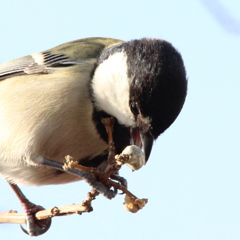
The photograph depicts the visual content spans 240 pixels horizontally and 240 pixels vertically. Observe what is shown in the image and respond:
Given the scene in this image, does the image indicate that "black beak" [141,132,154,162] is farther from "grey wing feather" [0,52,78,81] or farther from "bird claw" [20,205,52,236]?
"bird claw" [20,205,52,236]

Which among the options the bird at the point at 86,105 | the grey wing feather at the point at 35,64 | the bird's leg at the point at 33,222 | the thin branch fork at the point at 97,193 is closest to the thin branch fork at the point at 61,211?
the thin branch fork at the point at 97,193

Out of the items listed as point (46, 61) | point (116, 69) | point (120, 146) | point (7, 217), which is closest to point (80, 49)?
point (46, 61)

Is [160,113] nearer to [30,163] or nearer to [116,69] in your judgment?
[116,69]

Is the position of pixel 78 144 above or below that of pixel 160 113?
below

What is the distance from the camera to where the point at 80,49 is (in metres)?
4.25

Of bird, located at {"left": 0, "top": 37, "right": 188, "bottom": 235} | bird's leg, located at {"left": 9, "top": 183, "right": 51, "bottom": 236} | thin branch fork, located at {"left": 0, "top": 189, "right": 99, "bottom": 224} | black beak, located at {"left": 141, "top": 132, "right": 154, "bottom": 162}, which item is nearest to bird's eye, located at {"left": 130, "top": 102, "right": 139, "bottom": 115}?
bird, located at {"left": 0, "top": 37, "right": 188, "bottom": 235}

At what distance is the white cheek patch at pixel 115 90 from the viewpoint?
3.65 m

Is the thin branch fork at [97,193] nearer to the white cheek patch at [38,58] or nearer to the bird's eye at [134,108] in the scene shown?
the bird's eye at [134,108]

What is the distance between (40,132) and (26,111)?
198mm

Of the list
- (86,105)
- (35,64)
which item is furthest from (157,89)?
(35,64)

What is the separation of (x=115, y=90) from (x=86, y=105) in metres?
0.23

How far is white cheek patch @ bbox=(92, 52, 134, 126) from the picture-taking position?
144 inches

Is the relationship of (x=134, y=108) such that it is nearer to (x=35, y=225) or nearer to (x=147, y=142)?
(x=147, y=142)

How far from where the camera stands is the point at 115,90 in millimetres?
3750
